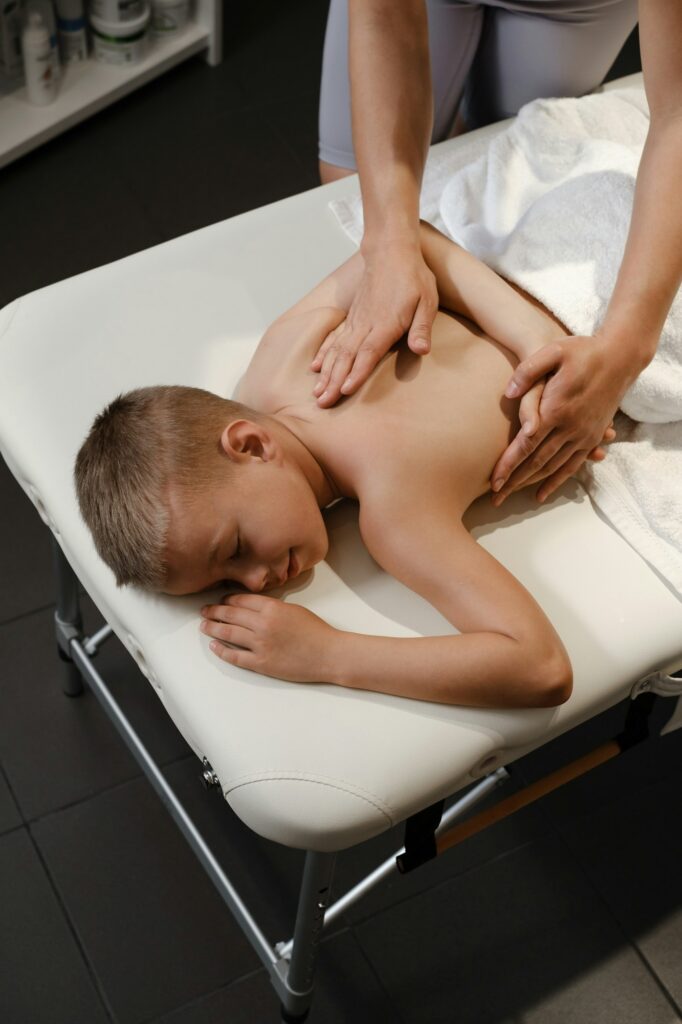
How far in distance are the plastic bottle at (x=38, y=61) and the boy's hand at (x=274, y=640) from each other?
60.9 inches

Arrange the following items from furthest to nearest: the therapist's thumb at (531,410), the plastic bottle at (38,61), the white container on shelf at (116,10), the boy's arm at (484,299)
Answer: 1. the white container on shelf at (116,10)
2. the plastic bottle at (38,61)
3. the boy's arm at (484,299)
4. the therapist's thumb at (531,410)

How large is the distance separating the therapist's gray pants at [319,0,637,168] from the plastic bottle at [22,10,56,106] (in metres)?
0.87

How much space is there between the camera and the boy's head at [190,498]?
98 centimetres

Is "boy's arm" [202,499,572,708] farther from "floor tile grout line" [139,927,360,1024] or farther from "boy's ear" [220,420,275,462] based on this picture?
"floor tile grout line" [139,927,360,1024]

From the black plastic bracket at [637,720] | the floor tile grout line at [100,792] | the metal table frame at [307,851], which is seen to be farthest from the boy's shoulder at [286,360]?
the floor tile grout line at [100,792]

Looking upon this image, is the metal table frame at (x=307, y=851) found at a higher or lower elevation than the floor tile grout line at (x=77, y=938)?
higher

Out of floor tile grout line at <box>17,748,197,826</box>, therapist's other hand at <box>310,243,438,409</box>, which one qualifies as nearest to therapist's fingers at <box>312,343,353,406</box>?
therapist's other hand at <box>310,243,438,409</box>

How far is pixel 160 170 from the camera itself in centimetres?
228

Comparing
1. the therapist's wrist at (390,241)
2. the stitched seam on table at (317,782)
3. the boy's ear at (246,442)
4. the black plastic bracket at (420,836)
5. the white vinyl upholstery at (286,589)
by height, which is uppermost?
the therapist's wrist at (390,241)

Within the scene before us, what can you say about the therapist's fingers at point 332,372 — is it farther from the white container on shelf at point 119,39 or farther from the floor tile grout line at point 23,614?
the white container on shelf at point 119,39

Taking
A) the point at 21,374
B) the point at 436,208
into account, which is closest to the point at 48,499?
the point at 21,374

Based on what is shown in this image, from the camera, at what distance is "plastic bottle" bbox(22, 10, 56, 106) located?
211cm

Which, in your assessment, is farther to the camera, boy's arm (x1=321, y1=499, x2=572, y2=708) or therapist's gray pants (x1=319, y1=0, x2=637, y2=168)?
therapist's gray pants (x1=319, y1=0, x2=637, y2=168)

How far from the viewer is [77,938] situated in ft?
4.82
